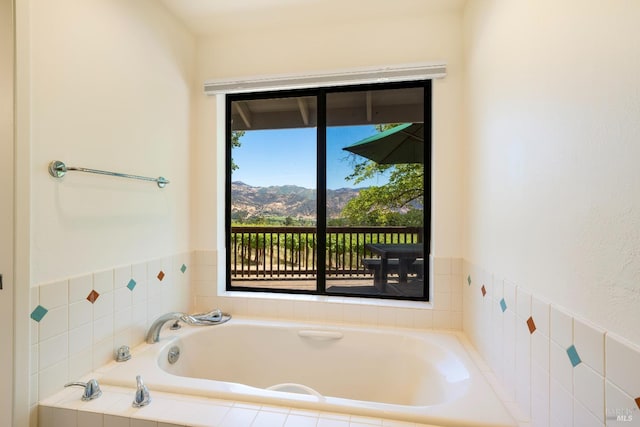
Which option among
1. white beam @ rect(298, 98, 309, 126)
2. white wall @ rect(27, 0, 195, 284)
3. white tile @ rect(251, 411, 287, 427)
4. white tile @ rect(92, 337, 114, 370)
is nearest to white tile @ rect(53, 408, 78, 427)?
white tile @ rect(92, 337, 114, 370)

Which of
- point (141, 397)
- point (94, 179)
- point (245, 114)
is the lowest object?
point (141, 397)

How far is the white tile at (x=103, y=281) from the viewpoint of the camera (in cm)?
128

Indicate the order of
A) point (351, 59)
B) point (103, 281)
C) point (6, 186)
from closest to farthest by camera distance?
point (6, 186), point (103, 281), point (351, 59)

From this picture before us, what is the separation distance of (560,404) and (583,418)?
0.29 ft

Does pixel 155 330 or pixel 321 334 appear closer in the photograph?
pixel 155 330

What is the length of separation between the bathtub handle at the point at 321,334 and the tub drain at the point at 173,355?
0.72 m

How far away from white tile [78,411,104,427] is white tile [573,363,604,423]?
1.55m

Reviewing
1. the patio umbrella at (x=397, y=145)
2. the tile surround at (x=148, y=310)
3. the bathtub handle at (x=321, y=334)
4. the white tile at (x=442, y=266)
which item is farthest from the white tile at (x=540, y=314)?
the patio umbrella at (x=397, y=145)

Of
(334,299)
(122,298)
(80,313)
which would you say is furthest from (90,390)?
(334,299)

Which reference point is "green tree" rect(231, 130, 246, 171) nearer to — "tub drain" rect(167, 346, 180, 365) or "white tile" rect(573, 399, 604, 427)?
"tub drain" rect(167, 346, 180, 365)

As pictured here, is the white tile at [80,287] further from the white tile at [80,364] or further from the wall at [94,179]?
the white tile at [80,364]

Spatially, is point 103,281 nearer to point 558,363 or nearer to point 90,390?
point 90,390

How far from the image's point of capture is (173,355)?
159 cm

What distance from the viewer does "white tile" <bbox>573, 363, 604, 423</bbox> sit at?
70 centimetres
